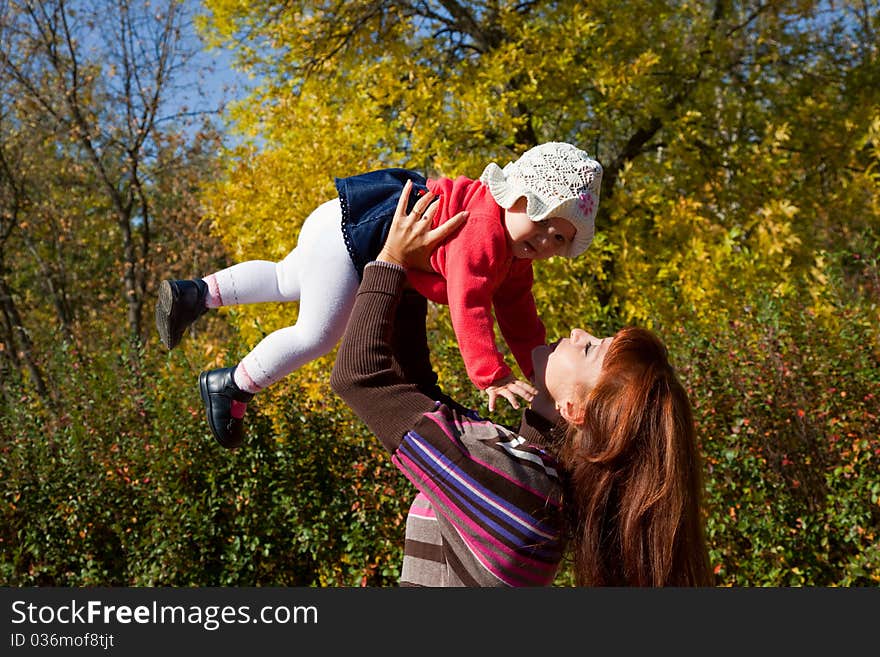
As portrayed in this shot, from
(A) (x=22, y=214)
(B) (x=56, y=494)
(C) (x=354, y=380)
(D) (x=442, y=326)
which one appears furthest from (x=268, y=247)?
(A) (x=22, y=214)

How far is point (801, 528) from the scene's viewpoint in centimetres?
371

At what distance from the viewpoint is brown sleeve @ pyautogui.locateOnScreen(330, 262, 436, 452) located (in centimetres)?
154

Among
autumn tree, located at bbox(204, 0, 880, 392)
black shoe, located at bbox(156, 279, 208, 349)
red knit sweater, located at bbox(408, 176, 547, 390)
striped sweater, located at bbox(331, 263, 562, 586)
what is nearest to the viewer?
striped sweater, located at bbox(331, 263, 562, 586)

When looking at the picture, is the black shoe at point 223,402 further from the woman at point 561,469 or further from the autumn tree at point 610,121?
the autumn tree at point 610,121

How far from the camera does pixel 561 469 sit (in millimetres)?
1584

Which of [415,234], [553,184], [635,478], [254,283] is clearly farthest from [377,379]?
[254,283]

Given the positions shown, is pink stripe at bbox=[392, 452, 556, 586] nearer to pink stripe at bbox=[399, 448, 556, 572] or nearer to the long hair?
pink stripe at bbox=[399, 448, 556, 572]

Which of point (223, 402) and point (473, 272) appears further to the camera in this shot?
point (223, 402)

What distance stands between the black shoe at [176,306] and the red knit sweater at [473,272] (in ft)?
1.86

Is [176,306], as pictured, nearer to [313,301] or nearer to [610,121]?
[313,301]

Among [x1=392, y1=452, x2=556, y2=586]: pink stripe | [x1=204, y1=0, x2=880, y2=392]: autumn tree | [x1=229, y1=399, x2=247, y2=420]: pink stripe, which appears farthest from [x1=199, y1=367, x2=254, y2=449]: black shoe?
[x1=204, y1=0, x2=880, y2=392]: autumn tree

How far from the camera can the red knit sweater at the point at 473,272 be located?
181 cm

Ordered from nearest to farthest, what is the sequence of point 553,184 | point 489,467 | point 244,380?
point 489,467 → point 553,184 → point 244,380

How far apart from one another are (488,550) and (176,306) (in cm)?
100
